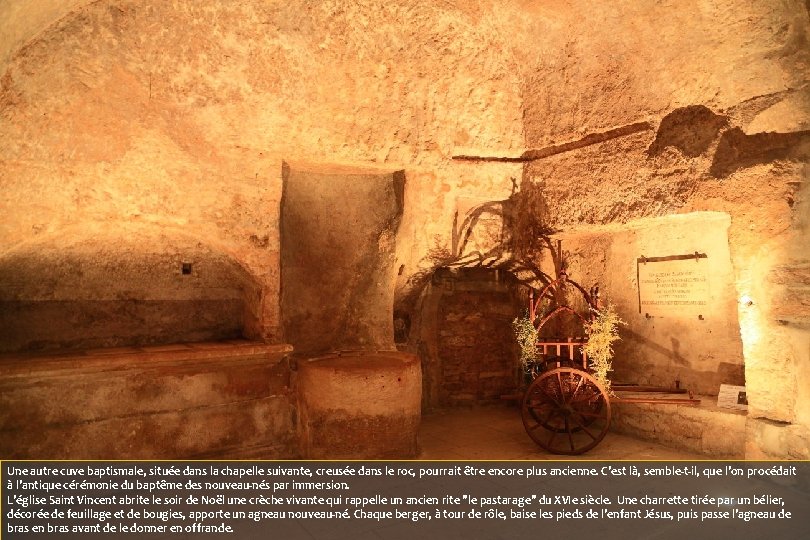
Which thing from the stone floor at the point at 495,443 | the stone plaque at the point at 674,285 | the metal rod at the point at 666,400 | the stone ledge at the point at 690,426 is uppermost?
the stone plaque at the point at 674,285

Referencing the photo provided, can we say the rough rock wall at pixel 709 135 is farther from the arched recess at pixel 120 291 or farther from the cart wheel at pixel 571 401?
the arched recess at pixel 120 291

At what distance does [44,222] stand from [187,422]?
1797 mm

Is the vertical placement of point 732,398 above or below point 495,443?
above

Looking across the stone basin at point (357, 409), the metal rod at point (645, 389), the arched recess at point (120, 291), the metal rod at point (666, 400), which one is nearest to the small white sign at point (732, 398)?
the metal rod at point (666, 400)

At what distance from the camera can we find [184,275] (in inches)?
175

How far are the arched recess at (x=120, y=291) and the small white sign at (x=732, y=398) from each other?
420 cm

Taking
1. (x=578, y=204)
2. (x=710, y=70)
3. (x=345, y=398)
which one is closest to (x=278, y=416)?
(x=345, y=398)

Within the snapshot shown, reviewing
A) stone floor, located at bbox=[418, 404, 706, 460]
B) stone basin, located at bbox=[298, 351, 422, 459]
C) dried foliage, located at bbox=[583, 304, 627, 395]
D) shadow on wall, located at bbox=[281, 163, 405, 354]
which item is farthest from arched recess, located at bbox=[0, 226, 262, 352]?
dried foliage, located at bbox=[583, 304, 627, 395]

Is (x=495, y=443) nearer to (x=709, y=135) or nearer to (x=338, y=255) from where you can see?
(x=338, y=255)

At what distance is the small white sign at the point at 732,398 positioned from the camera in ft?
14.0

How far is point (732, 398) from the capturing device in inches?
169

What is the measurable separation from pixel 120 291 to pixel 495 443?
12.5 ft

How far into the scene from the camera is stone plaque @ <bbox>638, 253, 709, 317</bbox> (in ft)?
15.9

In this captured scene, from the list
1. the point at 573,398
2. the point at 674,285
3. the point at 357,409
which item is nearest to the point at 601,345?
the point at 573,398
